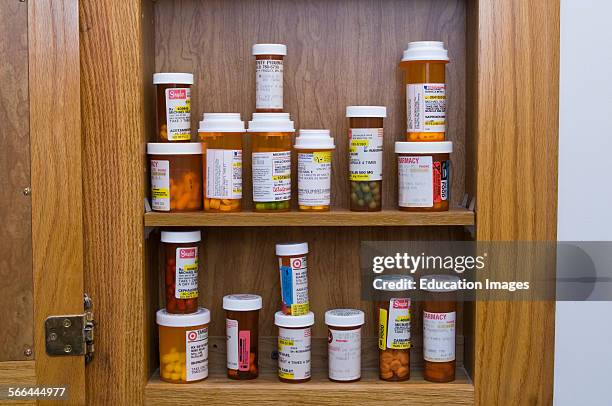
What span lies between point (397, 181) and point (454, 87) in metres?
0.21

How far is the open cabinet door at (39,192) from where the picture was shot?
143 centimetres

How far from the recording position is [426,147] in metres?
1.49

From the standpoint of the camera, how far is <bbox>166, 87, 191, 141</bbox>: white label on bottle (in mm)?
1523

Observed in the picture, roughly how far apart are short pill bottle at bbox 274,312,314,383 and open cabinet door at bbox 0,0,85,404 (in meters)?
0.35

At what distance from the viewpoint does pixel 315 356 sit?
1.66 m

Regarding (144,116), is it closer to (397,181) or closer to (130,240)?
(130,240)

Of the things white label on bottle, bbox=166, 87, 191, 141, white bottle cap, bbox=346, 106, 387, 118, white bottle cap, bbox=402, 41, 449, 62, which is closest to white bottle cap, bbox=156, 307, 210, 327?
white label on bottle, bbox=166, 87, 191, 141

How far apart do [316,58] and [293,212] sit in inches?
13.0

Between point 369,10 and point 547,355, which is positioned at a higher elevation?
point 369,10

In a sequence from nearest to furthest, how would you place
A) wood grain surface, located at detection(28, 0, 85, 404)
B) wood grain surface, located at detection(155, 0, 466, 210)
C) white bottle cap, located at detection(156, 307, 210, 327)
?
wood grain surface, located at detection(28, 0, 85, 404), white bottle cap, located at detection(156, 307, 210, 327), wood grain surface, located at detection(155, 0, 466, 210)

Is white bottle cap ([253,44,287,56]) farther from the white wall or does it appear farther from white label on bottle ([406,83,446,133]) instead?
the white wall

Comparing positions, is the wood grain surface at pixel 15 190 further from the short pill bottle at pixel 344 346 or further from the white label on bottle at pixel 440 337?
the white label on bottle at pixel 440 337

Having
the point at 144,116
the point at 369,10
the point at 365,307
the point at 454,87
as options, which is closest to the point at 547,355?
the point at 365,307

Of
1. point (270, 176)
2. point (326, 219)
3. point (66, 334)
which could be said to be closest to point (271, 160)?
point (270, 176)
